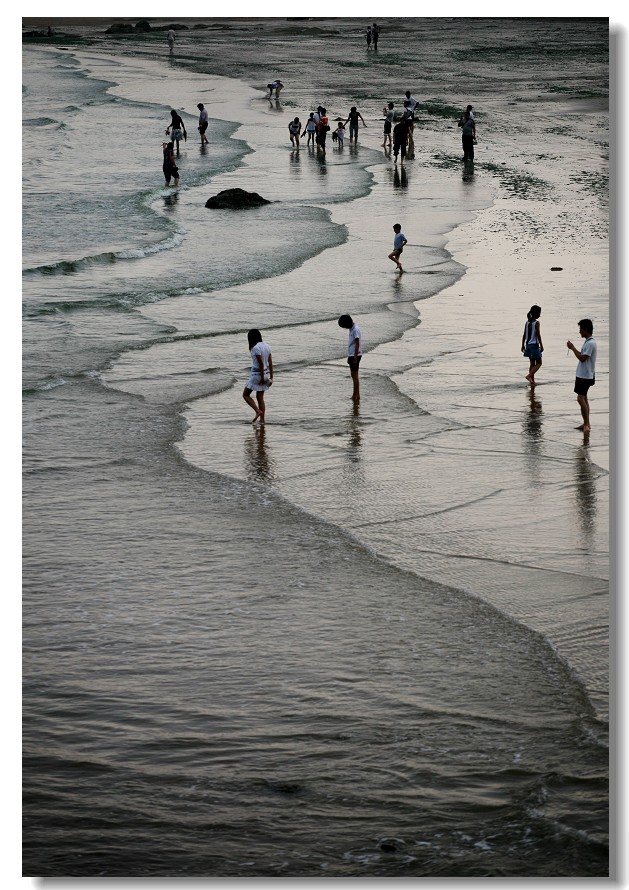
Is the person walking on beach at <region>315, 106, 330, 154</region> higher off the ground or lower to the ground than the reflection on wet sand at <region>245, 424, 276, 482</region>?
higher

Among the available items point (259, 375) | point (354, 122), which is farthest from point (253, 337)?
point (354, 122)

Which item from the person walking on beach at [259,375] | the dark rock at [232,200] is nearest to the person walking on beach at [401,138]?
the dark rock at [232,200]

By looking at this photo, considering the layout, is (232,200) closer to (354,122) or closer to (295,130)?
(295,130)

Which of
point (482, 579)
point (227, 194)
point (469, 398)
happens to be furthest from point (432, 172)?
point (482, 579)

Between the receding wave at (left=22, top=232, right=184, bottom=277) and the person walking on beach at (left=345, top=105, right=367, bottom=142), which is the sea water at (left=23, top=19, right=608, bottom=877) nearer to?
the receding wave at (left=22, top=232, right=184, bottom=277)

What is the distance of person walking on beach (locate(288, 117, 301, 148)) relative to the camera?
37.2 m

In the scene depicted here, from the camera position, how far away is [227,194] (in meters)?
27.6

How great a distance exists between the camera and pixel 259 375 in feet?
41.0

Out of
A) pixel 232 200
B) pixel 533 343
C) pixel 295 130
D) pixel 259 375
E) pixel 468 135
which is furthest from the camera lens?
pixel 295 130

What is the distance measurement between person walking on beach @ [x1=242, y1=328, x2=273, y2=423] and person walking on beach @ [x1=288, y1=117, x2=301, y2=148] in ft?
86.1

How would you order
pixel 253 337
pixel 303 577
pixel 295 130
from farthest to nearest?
pixel 295 130
pixel 253 337
pixel 303 577

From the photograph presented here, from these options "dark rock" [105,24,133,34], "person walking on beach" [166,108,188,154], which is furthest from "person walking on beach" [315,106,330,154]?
"dark rock" [105,24,133,34]

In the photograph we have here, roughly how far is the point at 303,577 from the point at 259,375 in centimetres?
428

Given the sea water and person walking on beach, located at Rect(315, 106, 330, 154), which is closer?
the sea water
